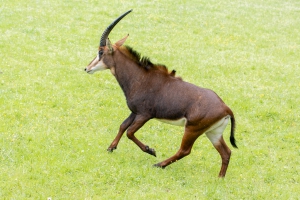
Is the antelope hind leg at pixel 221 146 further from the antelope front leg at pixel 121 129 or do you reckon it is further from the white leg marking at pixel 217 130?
the antelope front leg at pixel 121 129

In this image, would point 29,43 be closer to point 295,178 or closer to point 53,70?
point 53,70

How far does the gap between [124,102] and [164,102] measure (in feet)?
13.8

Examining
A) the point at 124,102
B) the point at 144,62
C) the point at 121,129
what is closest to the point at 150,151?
the point at 121,129

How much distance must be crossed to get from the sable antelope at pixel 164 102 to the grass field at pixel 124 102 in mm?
672

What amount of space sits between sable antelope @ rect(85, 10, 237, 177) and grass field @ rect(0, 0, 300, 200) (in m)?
0.67

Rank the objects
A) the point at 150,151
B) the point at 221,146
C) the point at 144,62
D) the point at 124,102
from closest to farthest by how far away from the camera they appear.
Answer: the point at 221,146, the point at 150,151, the point at 144,62, the point at 124,102

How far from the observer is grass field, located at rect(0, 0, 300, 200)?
1057 centimetres

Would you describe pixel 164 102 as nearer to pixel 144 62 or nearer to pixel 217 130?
pixel 144 62

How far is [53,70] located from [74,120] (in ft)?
12.7

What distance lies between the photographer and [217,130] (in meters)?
11.1

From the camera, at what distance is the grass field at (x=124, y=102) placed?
1057cm

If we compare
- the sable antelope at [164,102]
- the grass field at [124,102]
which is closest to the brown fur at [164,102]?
the sable antelope at [164,102]

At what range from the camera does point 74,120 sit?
1349cm

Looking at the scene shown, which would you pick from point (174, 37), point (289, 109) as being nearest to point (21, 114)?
point (289, 109)
